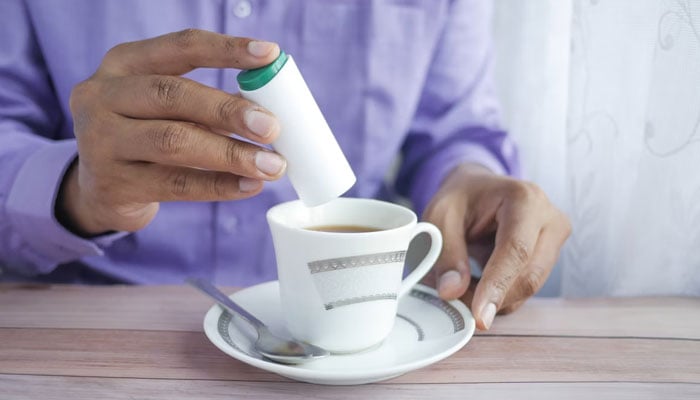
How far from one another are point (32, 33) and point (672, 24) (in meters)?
0.97

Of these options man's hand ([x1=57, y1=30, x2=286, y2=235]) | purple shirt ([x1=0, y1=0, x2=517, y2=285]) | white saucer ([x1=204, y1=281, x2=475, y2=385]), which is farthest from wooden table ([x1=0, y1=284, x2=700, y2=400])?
purple shirt ([x1=0, y1=0, x2=517, y2=285])

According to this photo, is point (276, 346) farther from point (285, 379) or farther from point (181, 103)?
point (181, 103)

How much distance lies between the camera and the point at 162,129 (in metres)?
0.64

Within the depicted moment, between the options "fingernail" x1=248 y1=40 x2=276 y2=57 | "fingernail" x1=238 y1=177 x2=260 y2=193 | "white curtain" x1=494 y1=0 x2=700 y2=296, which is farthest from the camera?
"white curtain" x1=494 y1=0 x2=700 y2=296

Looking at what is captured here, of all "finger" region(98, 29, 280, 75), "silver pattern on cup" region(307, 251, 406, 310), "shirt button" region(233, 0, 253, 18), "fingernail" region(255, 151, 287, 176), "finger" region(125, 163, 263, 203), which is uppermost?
"finger" region(98, 29, 280, 75)

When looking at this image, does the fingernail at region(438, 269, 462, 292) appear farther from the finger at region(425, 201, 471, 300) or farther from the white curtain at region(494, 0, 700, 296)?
the white curtain at region(494, 0, 700, 296)

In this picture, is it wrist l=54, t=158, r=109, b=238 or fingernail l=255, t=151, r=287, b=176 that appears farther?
wrist l=54, t=158, r=109, b=238

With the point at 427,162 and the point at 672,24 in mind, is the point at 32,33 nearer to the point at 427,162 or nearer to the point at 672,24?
the point at 427,162

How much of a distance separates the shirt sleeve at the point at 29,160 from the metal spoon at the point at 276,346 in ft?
0.91

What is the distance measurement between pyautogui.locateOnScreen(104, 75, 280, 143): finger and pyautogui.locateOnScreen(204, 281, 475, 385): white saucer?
8.0 inches

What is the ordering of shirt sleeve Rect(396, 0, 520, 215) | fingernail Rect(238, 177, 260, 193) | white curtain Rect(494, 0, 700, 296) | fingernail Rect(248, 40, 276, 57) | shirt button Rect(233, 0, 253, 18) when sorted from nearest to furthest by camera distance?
1. fingernail Rect(248, 40, 276, 57)
2. fingernail Rect(238, 177, 260, 193)
3. white curtain Rect(494, 0, 700, 296)
4. shirt button Rect(233, 0, 253, 18)
5. shirt sleeve Rect(396, 0, 520, 215)

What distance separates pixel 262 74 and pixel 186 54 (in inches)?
4.4

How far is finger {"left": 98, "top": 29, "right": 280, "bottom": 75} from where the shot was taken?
1.89 ft

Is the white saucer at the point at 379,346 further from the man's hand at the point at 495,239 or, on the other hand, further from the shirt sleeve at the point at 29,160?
the shirt sleeve at the point at 29,160
